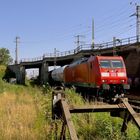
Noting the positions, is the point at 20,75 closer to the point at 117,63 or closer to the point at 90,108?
the point at 117,63

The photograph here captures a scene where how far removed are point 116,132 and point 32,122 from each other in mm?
2586

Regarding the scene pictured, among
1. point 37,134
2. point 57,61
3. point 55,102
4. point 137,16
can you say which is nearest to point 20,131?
point 37,134

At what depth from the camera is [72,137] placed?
212 inches

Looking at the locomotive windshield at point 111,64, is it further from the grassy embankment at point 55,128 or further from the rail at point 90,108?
the rail at point 90,108

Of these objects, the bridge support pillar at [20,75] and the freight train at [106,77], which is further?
the bridge support pillar at [20,75]

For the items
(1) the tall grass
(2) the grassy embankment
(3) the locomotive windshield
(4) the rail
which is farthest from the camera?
(3) the locomotive windshield

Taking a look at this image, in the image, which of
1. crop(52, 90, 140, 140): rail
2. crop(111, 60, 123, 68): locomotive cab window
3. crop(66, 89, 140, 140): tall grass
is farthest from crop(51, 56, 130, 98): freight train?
crop(52, 90, 140, 140): rail

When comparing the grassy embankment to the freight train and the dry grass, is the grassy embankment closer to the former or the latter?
the dry grass

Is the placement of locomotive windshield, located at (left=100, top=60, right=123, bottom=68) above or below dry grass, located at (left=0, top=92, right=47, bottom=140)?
above

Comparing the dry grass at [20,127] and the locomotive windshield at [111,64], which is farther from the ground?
the locomotive windshield at [111,64]

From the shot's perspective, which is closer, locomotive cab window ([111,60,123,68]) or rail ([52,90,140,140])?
rail ([52,90,140,140])

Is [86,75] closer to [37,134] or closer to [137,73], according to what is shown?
[137,73]

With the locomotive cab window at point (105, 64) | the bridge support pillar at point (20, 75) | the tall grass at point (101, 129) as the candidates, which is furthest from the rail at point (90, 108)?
the bridge support pillar at point (20, 75)

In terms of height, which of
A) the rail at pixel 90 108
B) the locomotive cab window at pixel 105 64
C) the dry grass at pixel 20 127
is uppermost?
the locomotive cab window at pixel 105 64
